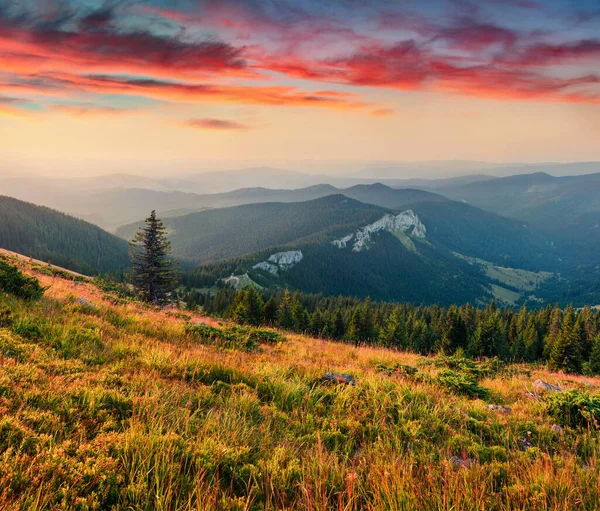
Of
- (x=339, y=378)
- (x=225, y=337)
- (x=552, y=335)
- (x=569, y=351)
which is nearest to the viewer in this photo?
(x=339, y=378)

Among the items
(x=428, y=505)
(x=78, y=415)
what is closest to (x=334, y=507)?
(x=428, y=505)

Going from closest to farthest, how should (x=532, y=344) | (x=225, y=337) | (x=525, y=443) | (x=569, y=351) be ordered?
1. (x=525, y=443)
2. (x=225, y=337)
3. (x=569, y=351)
4. (x=532, y=344)

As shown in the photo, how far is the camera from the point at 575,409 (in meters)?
6.67

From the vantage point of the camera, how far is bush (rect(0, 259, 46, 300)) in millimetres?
9297

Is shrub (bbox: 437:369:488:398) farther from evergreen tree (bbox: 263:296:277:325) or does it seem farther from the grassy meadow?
evergreen tree (bbox: 263:296:277:325)

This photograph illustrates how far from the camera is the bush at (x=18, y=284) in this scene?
9297 mm

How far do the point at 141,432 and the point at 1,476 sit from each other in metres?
1.25

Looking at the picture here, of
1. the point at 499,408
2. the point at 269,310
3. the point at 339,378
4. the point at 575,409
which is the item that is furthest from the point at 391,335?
the point at 339,378

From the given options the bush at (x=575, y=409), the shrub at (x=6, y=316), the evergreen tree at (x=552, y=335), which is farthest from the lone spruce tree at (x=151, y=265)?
the evergreen tree at (x=552, y=335)

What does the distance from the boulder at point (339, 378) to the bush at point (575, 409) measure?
4.44 metres

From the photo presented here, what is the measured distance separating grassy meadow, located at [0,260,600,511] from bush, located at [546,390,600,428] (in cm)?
4

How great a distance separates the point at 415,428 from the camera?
17.3 ft

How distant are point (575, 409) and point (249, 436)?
725cm

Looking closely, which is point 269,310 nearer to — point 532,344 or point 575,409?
point 575,409
